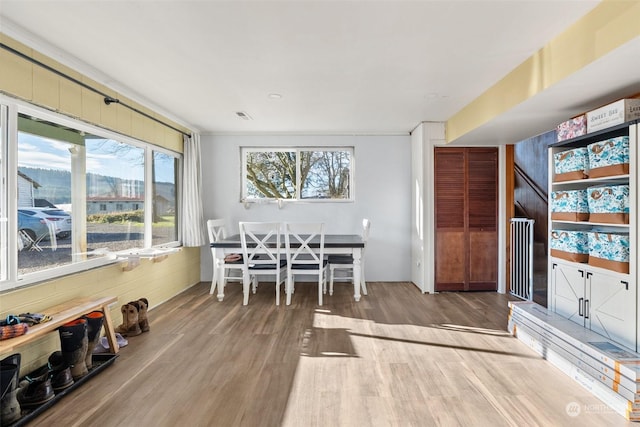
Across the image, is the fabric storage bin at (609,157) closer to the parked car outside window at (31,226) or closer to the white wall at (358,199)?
the white wall at (358,199)

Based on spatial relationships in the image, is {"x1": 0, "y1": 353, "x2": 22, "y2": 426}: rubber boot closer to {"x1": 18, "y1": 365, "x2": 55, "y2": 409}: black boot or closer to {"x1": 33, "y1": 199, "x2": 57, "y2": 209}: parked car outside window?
{"x1": 18, "y1": 365, "x2": 55, "y2": 409}: black boot

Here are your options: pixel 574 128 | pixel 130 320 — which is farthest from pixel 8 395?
pixel 574 128

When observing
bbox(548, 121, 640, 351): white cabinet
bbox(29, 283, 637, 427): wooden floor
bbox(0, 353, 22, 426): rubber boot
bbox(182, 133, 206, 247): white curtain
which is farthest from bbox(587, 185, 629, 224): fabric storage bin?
bbox(182, 133, 206, 247): white curtain

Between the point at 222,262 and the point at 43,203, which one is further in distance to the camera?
the point at 222,262

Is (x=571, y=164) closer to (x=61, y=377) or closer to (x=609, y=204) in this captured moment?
(x=609, y=204)

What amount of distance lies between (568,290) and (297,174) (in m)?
3.84

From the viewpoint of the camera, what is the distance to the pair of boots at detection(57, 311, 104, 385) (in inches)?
88.2

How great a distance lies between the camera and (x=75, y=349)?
2271 millimetres

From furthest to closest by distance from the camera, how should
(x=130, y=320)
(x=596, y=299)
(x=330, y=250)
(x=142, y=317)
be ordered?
(x=330, y=250), (x=142, y=317), (x=130, y=320), (x=596, y=299)

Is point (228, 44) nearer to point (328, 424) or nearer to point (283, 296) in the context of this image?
point (328, 424)

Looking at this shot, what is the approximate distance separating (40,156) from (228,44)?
5.47ft

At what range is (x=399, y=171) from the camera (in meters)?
5.34

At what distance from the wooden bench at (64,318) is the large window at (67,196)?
28 cm

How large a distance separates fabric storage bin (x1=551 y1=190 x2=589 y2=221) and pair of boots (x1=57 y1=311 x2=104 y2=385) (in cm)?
380
